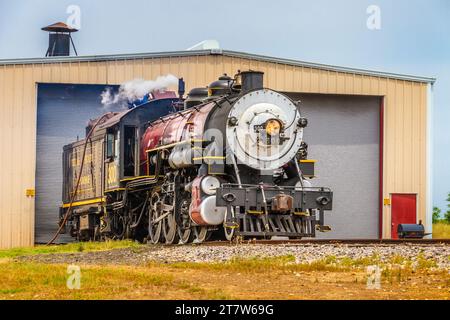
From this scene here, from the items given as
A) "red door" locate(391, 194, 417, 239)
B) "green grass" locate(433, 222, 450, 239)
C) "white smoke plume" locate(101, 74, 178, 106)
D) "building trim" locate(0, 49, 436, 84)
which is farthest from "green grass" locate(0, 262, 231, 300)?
"green grass" locate(433, 222, 450, 239)

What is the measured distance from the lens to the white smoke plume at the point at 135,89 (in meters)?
33.7

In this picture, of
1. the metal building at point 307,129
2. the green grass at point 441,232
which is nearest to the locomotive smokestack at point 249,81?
the metal building at point 307,129

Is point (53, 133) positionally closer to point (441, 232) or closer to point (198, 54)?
point (198, 54)

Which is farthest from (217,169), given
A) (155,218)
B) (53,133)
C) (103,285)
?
(53,133)

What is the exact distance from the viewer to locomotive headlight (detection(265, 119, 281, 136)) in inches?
912

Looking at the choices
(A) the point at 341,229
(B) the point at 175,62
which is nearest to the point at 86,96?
(B) the point at 175,62

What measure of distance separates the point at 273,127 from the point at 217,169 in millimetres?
1721

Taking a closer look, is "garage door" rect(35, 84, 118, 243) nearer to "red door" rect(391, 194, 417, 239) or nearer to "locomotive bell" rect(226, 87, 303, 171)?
"red door" rect(391, 194, 417, 239)

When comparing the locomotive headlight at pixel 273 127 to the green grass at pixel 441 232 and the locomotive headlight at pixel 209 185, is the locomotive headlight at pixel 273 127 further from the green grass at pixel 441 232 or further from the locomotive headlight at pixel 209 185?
the green grass at pixel 441 232

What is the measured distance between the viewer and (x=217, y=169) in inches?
901

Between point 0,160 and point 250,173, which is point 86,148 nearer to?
point 0,160

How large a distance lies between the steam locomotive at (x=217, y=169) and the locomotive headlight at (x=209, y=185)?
2 cm

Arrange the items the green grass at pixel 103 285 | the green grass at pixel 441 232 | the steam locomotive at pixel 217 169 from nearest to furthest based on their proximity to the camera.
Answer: the green grass at pixel 103 285 → the steam locomotive at pixel 217 169 → the green grass at pixel 441 232

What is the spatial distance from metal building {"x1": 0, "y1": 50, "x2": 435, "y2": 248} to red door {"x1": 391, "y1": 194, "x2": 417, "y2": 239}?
0.12 ft
